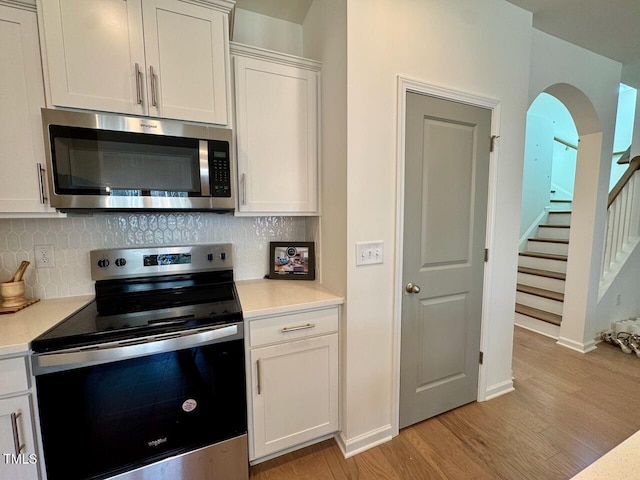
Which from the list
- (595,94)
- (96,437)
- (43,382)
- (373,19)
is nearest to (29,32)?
(43,382)

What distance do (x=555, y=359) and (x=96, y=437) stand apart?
354 centimetres

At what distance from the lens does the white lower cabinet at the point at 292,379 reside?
1.48 meters

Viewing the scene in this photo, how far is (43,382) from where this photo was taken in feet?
3.62

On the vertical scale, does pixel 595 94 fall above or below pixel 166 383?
above

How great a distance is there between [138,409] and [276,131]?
5.19 feet

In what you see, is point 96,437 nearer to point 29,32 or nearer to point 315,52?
point 29,32

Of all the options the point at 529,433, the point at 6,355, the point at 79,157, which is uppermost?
the point at 79,157

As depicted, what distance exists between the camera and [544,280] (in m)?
3.56

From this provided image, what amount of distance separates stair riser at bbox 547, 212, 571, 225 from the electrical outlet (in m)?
5.88

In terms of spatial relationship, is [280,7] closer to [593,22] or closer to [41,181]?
[41,181]

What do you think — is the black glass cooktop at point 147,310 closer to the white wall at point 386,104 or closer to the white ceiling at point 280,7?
the white wall at point 386,104

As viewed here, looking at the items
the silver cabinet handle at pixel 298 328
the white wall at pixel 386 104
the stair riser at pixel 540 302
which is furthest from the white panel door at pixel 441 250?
the stair riser at pixel 540 302

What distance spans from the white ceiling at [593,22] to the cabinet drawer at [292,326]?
2380mm

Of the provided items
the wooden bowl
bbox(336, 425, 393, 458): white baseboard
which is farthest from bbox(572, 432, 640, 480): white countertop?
the wooden bowl
